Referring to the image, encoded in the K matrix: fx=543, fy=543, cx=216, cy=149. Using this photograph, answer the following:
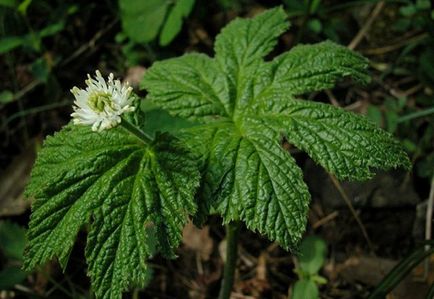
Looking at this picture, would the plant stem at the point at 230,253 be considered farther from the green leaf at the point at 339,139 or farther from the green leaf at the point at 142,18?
the green leaf at the point at 142,18

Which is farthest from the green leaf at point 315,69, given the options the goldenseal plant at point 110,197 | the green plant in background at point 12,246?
the green plant in background at point 12,246

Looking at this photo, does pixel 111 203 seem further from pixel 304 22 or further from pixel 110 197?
pixel 304 22

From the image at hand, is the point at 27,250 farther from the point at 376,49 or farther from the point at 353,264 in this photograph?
the point at 376,49

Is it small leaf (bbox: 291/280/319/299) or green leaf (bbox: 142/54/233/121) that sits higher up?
green leaf (bbox: 142/54/233/121)

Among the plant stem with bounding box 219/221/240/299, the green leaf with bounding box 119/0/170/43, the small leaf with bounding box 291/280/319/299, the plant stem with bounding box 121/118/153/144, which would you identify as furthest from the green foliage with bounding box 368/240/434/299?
the green leaf with bounding box 119/0/170/43

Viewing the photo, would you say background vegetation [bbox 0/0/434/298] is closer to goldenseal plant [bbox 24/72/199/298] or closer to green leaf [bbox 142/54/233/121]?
green leaf [bbox 142/54/233/121]

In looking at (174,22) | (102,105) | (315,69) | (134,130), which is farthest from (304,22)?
(102,105)
